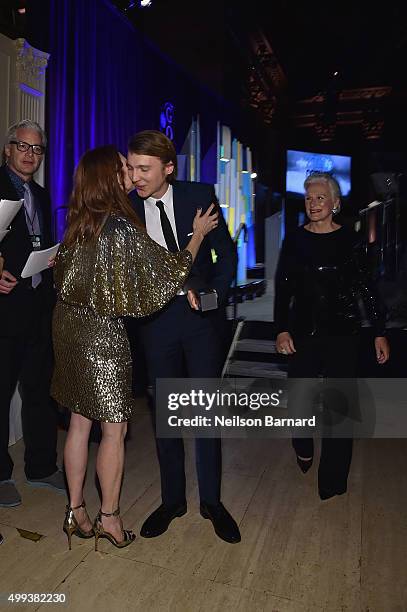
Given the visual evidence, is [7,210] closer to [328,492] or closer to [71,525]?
[71,525]

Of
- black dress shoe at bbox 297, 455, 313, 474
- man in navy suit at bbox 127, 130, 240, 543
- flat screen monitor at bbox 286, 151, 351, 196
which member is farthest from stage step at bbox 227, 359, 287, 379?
flat screen monitor at bbox 286, 151, 351, 196

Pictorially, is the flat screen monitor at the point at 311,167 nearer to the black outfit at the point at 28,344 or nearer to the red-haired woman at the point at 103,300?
the black outfit at the point at 28,344

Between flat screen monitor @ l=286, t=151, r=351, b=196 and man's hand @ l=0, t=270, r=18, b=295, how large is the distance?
4.63 meters

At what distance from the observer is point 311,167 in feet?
21.8

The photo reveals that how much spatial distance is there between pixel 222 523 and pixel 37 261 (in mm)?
1377

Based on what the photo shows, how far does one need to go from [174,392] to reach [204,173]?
446 cm

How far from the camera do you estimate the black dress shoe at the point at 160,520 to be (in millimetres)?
2156

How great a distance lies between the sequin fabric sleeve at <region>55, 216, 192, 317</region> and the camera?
176cm

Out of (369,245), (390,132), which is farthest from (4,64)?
(390,132)

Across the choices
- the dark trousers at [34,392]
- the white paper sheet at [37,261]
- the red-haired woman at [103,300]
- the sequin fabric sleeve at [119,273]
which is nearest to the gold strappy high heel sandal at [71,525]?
the red-haired woman at [103,300]

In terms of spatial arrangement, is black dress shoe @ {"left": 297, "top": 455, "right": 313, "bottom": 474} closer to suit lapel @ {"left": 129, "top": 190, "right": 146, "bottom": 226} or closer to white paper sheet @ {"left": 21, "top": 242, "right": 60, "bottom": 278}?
suit lapel @ {"left": 129, "top": 190, "right": 146, "bottom": 226}

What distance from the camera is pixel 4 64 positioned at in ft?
10.2

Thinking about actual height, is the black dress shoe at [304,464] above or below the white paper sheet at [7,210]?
below

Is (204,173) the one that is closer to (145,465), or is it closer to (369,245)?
(369,245)
